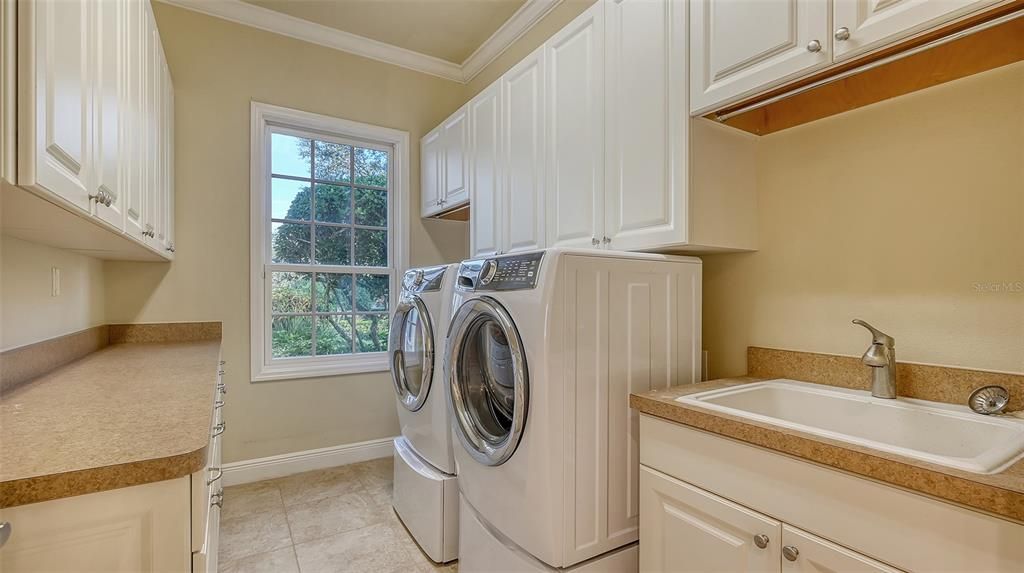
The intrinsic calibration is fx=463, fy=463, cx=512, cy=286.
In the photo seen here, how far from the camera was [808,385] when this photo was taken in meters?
1.58

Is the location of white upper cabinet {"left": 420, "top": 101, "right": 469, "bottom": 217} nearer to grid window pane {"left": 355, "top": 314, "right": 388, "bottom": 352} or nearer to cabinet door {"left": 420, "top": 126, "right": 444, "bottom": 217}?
cabinet door {"left": 420, "top": 126, "right": 444, "bottom": 217}

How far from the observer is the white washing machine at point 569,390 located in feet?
4.60

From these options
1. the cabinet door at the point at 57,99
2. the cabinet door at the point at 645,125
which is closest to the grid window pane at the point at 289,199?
the cabinet door at the point at 57,99

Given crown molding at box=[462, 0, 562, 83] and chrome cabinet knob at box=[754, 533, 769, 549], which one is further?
crown molding at box=[462, 0, 562, 83]

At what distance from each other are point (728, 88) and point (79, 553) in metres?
1.89

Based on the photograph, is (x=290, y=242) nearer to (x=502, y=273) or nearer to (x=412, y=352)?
(x=412, y=352)

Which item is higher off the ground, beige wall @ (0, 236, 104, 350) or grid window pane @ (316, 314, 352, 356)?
beige wall @ (0, 236, 104, 350)

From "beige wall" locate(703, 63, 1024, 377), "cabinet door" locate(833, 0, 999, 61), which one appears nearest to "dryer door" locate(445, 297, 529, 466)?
"beige wall" locate(703, 63, 1024, 377)

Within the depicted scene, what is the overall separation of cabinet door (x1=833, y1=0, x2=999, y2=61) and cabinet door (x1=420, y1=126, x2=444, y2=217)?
7.91 ft

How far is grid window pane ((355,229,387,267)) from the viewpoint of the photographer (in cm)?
333

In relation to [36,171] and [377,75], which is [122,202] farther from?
[377,75]

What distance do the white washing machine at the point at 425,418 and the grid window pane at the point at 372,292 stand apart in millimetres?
929

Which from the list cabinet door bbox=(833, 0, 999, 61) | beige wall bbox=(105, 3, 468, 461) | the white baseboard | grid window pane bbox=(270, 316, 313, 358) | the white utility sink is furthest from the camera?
grid window pane bbox=(270, 316, 313, 358)

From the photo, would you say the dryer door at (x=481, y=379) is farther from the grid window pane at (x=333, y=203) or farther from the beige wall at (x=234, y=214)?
the grid window pane at (x=333, y=203)
